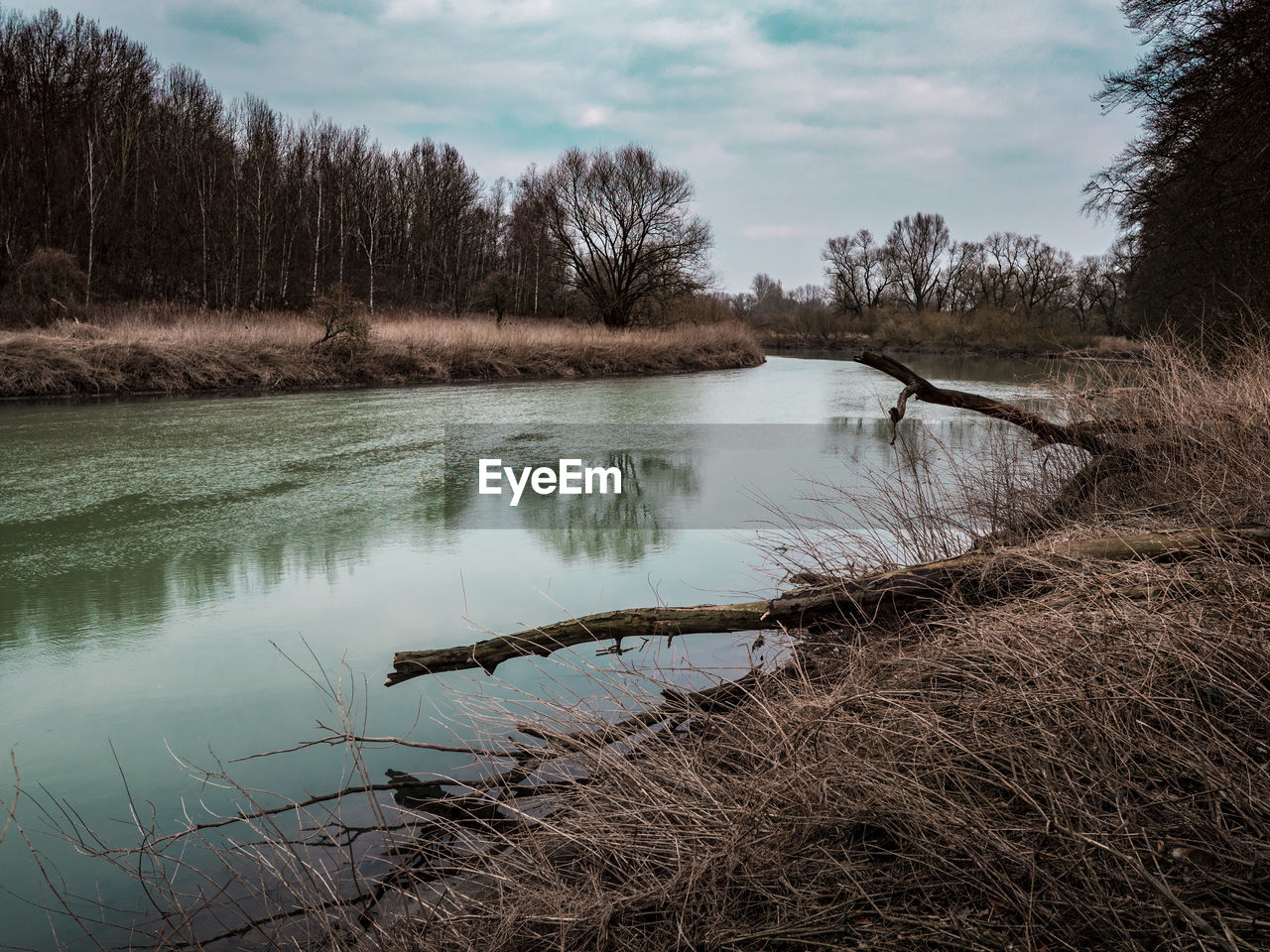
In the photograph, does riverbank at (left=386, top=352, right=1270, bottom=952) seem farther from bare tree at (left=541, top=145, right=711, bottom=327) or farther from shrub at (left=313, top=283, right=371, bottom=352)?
bare tree at (left=541, top=145, right=711, bottom=327)

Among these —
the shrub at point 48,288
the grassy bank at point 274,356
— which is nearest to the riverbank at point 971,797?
the grassy bank at point 274,356

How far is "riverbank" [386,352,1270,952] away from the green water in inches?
25.6

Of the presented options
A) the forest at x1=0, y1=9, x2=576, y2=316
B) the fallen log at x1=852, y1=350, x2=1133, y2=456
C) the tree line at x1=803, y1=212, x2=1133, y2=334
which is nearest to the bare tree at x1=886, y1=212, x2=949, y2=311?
the tree line at x1=803, y1=212, x2=1133, y2=334

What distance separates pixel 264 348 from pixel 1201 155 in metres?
15.2

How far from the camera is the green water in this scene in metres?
3.28

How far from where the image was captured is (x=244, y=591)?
17.0ft

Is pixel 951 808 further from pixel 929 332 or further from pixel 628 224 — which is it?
pixel 929 332

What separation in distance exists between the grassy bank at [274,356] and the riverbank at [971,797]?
14132mm

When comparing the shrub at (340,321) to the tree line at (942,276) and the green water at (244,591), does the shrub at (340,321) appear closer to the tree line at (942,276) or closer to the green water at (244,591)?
the green water at (244,591)

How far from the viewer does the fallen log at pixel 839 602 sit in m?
3.06

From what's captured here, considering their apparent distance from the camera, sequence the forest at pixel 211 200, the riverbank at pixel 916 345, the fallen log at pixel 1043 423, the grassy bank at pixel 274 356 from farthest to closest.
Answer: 1. the riverbank at pixel 916 345
2. the forest at pixel 211 200
3. the grassy bank at pixel 274 356
4. the fallen log at pixel 1043 423

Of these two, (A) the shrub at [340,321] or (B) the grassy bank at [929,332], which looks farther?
(B) the grassy bank at [929,332]

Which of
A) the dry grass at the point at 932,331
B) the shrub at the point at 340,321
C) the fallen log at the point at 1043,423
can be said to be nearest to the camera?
the fallen log at the point at 1043,423

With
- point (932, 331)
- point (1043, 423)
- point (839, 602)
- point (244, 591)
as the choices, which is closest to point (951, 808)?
point (839, 602)
